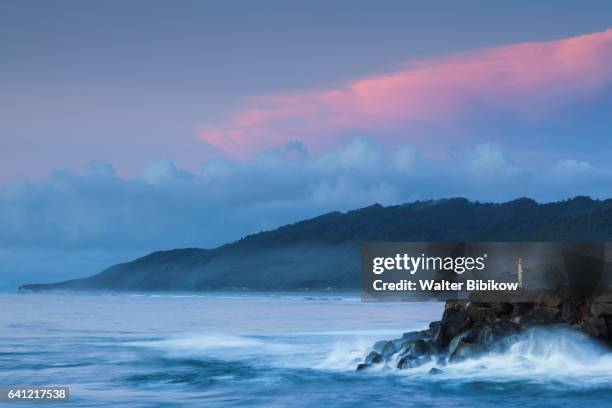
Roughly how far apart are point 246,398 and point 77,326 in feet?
156

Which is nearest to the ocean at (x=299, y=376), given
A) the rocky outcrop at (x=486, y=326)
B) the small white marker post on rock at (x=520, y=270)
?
the rocky outcrop at (x=486, y=326)

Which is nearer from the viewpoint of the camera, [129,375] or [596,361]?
[596,361]

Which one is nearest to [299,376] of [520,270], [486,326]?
[486,326]

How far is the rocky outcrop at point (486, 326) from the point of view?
3369 cm

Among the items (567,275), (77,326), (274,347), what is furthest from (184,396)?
(77,326)

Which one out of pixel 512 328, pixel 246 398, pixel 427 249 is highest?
pixel 427 249

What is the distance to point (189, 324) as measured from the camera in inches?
3147

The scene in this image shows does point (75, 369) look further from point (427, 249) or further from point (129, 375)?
point (427, 249)

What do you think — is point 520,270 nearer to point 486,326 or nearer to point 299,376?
point 486,326

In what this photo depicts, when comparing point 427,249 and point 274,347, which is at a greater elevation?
point 427,249

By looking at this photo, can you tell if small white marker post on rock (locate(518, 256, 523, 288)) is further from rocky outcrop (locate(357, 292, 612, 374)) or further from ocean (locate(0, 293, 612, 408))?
ocean (locate(0, 293, 612, 408))

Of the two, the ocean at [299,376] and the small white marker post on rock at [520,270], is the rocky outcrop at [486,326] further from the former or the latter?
the small white marker post on rock at [520,270]

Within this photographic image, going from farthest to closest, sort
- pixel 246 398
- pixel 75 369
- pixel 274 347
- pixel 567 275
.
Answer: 1. pixel 274 347
2. pixel 75 369
3. pixel 567 275
4. pixel 246 398

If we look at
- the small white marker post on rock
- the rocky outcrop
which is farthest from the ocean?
the small white marker post on rock
